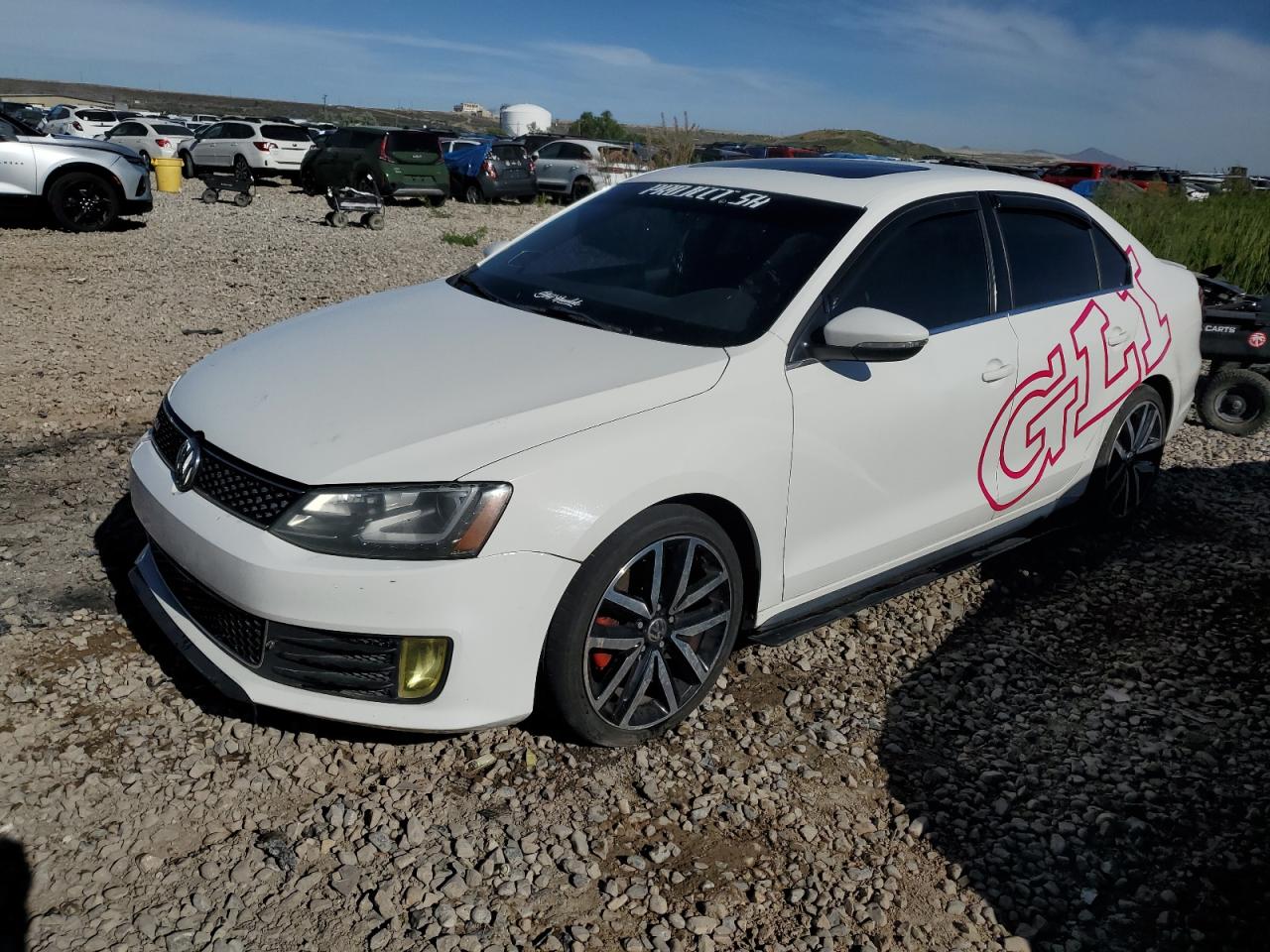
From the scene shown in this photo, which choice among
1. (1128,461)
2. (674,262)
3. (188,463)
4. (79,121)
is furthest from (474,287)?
(79,121)

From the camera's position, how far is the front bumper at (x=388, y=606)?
267cm

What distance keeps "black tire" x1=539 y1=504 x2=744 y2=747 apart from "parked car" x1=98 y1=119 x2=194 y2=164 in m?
27.8

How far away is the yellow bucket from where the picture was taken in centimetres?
2036

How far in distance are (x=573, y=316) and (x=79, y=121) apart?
35268 millimetres

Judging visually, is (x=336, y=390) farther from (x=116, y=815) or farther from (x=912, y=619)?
(x=912, y=619)

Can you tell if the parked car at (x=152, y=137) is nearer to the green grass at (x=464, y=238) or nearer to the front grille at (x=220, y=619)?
the green grass at (x=464, y=238)

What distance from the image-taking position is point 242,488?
2.87 m

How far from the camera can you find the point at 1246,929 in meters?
2.69

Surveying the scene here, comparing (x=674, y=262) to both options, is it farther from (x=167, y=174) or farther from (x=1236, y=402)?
(x=167, y=174)

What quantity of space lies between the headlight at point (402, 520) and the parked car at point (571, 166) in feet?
69.8

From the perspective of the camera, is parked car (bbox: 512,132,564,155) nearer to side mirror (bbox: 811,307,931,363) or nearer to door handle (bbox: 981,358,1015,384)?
door handle (bbox: 981,358,1015,384)

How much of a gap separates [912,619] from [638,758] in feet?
5.27

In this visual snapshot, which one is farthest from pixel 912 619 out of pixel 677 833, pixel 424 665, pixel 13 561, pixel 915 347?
pixel 13 561

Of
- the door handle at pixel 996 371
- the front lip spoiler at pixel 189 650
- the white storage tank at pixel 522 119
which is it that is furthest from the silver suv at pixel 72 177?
the white storage tank at pixel 522 119
